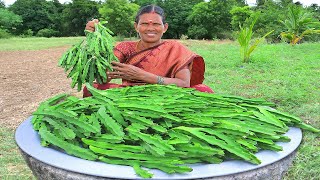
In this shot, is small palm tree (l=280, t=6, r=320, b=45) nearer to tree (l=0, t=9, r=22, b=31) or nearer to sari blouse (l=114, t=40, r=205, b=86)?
sari blouse (l=114, t=40, r=205, b=86)

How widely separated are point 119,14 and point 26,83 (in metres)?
11.8

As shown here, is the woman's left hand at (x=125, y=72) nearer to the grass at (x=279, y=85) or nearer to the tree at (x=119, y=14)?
the grass at (x=279, y=85)

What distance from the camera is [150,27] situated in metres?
2.70

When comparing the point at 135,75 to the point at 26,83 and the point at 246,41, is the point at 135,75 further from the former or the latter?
the point at 246,41

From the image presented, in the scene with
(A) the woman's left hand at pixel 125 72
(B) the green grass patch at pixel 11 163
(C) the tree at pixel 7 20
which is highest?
(A) the woman's left hand at pixel 125 72

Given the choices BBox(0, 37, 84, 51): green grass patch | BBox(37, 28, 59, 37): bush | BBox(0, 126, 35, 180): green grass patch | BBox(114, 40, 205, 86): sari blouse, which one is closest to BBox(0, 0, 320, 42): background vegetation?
BBox(37, 28, 59, 37): bush

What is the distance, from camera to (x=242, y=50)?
9.83m

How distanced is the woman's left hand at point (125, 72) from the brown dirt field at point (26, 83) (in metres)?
3.19

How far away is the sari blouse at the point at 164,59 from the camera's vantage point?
2.64m

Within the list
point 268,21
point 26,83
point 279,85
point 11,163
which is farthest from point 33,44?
point 11,163

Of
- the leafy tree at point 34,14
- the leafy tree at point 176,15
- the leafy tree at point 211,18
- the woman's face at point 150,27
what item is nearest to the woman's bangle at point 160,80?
the woman's face at point 150,27

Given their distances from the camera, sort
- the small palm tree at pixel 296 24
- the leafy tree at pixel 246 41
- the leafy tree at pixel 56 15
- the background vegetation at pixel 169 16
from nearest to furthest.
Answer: the leafy tree at pixel 246 41, the small palm tree at pixel 296 24, the background vegetation at pixel 169 16, the leafy tree at pixel 56 15

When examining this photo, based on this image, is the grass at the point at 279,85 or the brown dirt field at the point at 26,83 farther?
the brown dirt field at the point at 26,83

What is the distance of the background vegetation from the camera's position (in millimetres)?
20094
